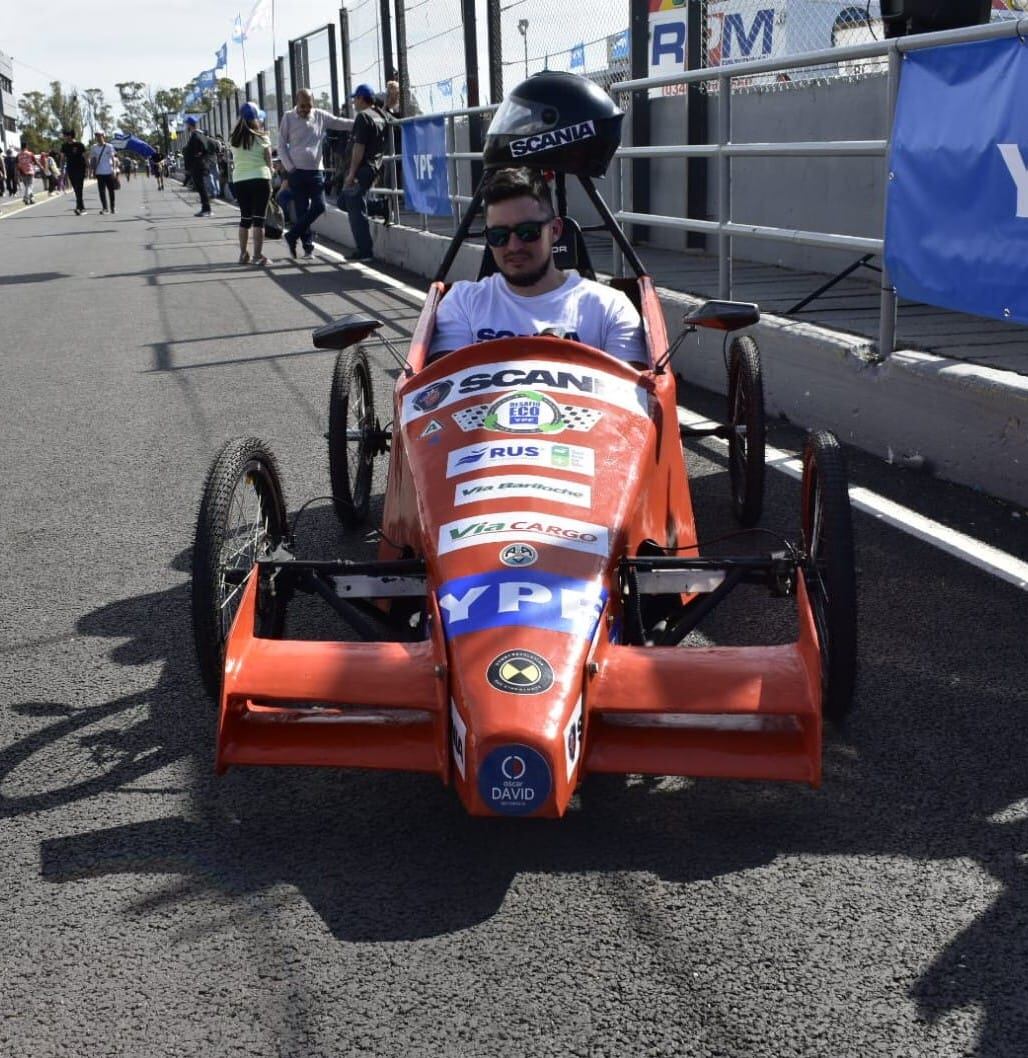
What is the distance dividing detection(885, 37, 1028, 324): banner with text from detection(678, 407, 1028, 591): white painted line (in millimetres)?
771

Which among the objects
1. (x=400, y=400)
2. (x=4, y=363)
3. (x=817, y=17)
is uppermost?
(x=817, y=17)

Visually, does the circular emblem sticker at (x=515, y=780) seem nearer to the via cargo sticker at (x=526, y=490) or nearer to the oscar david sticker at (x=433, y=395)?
the via cargo sticker at (x=526, y=490)

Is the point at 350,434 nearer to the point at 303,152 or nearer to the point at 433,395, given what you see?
the point at 433,395

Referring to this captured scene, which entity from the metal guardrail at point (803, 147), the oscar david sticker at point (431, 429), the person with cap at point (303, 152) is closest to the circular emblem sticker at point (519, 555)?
the oscar david sticker at point (431, 429)

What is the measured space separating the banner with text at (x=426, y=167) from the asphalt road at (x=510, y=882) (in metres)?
9.16

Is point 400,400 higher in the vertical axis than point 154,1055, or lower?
higher

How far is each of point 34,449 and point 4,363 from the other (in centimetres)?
317

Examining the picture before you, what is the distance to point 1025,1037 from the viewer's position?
2193 millimetres

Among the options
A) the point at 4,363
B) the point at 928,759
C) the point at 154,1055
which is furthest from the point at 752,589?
the point at 4,363

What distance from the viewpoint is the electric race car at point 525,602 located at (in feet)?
8.84

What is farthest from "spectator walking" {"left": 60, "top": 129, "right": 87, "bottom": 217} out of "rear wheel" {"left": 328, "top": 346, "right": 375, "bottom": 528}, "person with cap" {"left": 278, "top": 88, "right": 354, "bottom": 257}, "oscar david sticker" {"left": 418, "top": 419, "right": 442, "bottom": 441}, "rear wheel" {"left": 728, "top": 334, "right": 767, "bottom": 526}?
"oscar david sticker" {"left": 418, "top": 419, "right": 442, "bottom": 441}

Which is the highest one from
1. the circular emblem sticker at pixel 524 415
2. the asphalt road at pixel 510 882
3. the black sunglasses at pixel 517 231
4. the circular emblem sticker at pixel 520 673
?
the black sunglasses at pixel 517 231

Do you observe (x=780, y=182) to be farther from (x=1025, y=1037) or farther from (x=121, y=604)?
(x=1025, y=1037)

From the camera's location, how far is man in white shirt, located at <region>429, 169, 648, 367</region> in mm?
4219
